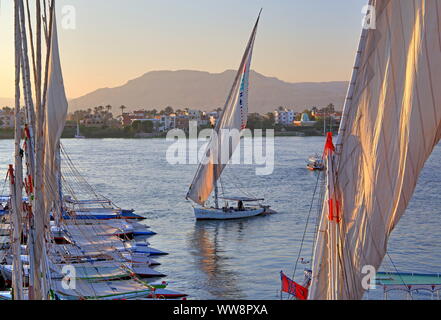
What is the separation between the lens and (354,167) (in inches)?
192

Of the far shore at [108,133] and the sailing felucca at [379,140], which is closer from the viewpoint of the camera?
the sailing felucca at [379,140]

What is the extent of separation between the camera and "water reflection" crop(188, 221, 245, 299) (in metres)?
16.3

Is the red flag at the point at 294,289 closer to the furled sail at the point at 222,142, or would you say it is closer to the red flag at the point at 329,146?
the red flag at the point at 329,146

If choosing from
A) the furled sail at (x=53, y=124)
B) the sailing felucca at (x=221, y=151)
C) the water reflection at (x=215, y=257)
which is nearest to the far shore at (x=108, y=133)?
the sailing felucca at (x=221, y=151)

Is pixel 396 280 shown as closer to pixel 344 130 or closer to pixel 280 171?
pixel 344 130

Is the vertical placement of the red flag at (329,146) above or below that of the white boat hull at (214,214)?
above

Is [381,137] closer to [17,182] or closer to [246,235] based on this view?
[17,182]

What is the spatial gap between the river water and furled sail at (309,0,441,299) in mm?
9885

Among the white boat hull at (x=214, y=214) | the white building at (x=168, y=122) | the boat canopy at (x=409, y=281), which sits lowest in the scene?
the white boat hull at (x=214, y=214)

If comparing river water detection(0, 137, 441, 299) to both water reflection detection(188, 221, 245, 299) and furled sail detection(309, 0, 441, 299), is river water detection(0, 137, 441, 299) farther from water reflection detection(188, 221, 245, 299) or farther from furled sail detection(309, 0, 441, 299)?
furled sail detection(309, 0, 441, 299)

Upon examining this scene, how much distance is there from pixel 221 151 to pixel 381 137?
2097 centimetres

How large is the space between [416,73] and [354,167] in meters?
0.87

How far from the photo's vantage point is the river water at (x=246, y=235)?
56.5 ft
